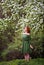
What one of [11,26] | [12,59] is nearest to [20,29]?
[11,26]

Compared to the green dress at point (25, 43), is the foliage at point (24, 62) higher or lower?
lower

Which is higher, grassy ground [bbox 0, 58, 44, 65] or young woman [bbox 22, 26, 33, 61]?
young woman [bbox 22, 26, 33, 61]

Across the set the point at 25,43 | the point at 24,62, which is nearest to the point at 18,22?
the point at 25,43

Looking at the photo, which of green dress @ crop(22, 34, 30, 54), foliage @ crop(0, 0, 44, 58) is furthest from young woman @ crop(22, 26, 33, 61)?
foliage @ crop(0, 0, 44, 58)

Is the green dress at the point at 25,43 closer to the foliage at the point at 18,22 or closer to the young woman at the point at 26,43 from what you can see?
the young woman at the point at 26,43

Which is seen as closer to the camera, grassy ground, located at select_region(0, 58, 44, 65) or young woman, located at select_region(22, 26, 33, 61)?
young woman, located at select_region(22, 26, 33, 61)

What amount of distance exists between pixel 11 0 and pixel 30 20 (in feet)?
2.13

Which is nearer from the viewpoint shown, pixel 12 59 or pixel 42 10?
pixel 42 10

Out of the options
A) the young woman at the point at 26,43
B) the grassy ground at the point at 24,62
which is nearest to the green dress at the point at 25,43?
the young woman at the point at 26,43

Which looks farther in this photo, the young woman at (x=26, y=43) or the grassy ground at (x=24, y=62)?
the grassy ground at (x=24, y=62)

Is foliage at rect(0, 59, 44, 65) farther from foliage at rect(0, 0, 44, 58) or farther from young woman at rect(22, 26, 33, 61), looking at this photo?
foliage at rect(0, 0, 44, 58)

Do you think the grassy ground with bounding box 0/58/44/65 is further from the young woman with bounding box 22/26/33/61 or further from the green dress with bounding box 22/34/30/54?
the green dress with bounding box 22/34/30/54

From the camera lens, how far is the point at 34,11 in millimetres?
4621

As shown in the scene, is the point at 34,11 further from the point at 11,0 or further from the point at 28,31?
the point at 11,0
